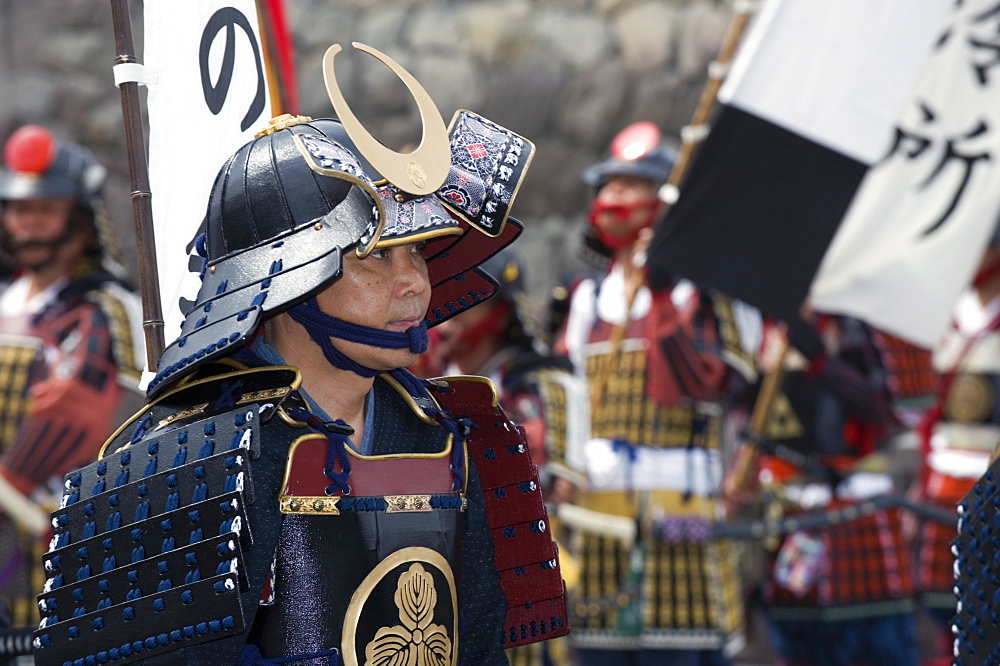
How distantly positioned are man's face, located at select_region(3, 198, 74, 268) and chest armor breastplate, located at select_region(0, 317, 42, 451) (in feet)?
1.23

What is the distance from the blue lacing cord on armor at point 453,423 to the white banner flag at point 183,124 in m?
0.61

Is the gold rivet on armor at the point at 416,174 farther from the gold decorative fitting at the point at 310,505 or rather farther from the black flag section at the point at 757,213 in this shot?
the black flag section at the point at 757,213

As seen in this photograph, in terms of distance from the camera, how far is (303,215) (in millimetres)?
2570

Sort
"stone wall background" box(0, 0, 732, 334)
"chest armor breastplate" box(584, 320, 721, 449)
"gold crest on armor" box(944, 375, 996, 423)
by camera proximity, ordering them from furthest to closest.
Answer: "stone wall background" box(0, 0, 732, 334)
"gold crest on armor" box(944, 375, 996, 423)
"chest armor breastplate" box(584, 320, 721, 449)

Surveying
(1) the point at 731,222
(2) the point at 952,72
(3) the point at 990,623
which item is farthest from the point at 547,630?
(2) the point at 952,72

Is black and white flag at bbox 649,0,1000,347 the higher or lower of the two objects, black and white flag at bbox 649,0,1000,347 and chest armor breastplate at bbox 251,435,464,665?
the higher

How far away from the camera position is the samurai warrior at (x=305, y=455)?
240cm

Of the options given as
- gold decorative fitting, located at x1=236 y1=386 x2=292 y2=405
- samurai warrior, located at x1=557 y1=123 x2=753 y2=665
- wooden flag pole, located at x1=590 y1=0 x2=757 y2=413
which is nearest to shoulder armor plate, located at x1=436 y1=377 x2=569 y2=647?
gold decorative fitting, located at x1=236 y1=386 x2=292 y2=405

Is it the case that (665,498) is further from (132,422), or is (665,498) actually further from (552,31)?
(552,31)

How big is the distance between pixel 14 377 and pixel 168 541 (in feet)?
13.9

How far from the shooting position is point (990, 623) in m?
2.99

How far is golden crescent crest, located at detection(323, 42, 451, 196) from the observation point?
252 centimetres

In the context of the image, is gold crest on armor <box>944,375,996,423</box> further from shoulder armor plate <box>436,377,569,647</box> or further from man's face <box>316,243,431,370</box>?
man's face <box>316,243,431,370</box>

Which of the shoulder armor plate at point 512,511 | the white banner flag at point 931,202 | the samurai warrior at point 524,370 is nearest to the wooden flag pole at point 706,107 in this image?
the samurai warrior at point 524,370
